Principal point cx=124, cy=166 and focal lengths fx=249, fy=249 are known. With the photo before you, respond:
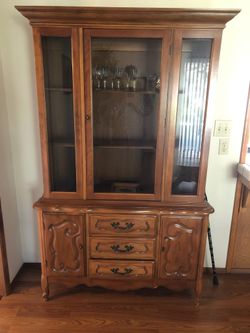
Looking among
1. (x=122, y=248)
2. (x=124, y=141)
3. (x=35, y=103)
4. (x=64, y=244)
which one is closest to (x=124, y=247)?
(x=122, y=248)

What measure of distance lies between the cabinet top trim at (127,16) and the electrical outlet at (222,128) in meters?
0.69

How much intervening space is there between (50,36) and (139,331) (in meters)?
1.95

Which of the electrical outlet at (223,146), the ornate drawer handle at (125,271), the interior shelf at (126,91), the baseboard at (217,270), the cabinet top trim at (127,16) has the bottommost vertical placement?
the baseboard at (217,270)

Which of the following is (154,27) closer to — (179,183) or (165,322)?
(179,183)

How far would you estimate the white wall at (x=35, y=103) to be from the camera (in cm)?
175

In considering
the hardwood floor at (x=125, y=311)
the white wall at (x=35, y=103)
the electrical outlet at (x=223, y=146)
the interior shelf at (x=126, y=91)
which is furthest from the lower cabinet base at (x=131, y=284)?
the interior shelf at (x=126, y=91)

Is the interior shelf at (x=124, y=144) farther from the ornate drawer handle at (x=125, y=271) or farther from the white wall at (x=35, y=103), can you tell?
the ornate drawer handle at (x=125, y=271)

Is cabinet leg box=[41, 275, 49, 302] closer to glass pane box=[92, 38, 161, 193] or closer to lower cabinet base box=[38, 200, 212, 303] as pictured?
lower cabinet base box=[38, 200, 212, 303]

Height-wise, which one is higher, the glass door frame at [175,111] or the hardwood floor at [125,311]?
the glass door frame at [175,111]

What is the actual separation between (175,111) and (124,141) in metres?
0.41

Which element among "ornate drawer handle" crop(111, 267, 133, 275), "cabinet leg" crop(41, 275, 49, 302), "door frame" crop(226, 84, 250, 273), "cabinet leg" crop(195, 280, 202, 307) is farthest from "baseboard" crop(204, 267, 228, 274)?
"cabinet leg" crop(41, 275, 49, 302)

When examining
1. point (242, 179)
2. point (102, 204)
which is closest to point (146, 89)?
point (102, 204)

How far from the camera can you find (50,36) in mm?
1490

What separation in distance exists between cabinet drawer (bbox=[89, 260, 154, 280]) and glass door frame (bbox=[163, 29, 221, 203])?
0.52 metres
